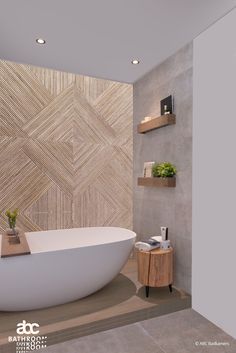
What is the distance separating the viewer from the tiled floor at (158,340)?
2.00 m

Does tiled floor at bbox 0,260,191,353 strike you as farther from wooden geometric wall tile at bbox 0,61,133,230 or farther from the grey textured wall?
wooden geometric wall tile at bbox 0,61,133,230

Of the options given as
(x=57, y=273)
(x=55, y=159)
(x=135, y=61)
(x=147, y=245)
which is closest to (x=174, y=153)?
(x=147, y=245)

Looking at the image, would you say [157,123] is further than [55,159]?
No

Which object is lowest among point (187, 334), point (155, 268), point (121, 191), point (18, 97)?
point (187, 334)

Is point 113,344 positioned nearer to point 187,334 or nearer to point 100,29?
point 187,334

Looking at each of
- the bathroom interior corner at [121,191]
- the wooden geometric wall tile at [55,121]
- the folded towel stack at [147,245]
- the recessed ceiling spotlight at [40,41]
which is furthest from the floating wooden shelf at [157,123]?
the recessed ceiling spotlight at [40,41]

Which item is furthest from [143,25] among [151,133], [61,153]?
[61,153]

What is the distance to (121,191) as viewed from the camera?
13.1 feet

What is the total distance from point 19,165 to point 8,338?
201 centimetres

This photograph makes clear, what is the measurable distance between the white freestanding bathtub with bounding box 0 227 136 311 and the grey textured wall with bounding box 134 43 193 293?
61cm

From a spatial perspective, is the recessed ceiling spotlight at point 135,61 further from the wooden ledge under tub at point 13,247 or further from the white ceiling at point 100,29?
the wooden ledge under tub at point 13,247

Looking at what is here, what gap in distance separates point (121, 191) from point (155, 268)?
159 centimetres

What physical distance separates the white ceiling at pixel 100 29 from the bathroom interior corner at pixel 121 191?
3 centimetres

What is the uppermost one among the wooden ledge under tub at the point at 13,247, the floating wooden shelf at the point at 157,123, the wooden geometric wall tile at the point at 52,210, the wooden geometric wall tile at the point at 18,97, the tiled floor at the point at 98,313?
the wooden geometric wall tile at the point at 18,97
